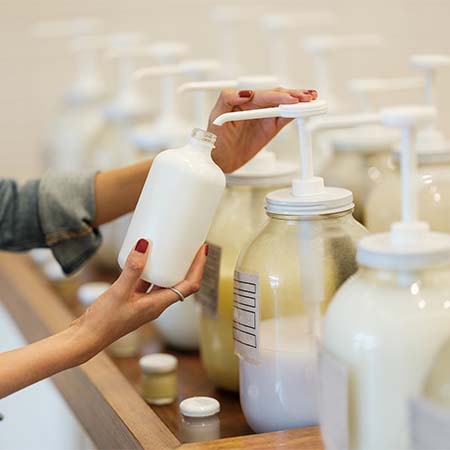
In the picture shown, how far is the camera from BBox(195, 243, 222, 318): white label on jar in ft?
3.22

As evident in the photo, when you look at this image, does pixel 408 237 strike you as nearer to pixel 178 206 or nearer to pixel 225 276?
pixel 178 206

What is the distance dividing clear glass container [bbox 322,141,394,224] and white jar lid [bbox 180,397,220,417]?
16.4 inches

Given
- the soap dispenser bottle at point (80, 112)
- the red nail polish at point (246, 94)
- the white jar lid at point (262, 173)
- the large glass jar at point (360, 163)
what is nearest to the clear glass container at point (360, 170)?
the large glass jar at point (360, 163)

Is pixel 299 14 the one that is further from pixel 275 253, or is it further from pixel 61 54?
pixel 275 253

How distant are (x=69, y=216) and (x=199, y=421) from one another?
0.35 m

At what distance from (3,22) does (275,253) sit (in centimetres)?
134

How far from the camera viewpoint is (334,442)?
2.21 ft

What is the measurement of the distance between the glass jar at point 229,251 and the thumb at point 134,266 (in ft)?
0.58

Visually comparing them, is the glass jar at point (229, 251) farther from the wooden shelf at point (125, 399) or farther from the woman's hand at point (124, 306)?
the woman's hand at point (124, 306)

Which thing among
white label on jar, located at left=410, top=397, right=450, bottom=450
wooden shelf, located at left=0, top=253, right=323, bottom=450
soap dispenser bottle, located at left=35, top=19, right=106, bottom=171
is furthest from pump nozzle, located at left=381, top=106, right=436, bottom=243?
soap dispenser bottle, located at left=35, top=19, right=106, bottom=171

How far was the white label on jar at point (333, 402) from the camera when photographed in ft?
2.14

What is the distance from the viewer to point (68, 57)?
2061 mm

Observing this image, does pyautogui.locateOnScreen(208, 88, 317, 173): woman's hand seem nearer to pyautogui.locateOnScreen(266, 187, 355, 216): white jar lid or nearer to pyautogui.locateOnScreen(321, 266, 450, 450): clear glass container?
pyautogui.locateOnScreen(266, 187, 355, 216): white jar lid

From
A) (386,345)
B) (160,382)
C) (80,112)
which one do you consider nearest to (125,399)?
(160,382)
